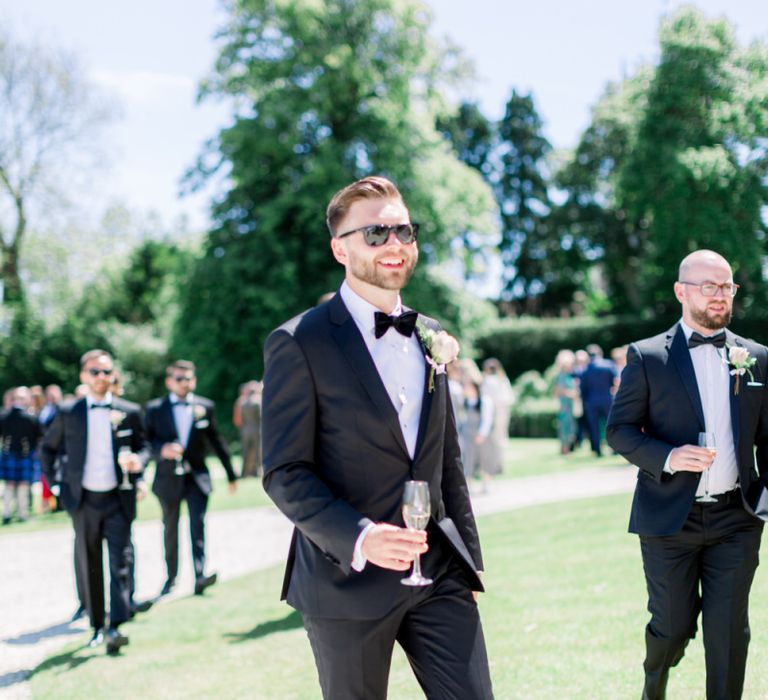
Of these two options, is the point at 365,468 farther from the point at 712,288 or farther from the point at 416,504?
the point at 712,288

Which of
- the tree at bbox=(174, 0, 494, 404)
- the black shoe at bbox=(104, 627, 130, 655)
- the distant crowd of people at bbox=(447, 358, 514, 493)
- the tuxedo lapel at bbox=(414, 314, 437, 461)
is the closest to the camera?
the tuxedo lapel at bbox=(414, 314, 437, 461)

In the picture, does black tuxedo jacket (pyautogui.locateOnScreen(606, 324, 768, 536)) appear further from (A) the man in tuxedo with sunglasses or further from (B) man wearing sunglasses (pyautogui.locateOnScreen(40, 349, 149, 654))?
(B) man wearing sunglasses (pyautogui.locateOnScreen(40, 349, 149, 654))

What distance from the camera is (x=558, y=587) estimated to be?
8812mm

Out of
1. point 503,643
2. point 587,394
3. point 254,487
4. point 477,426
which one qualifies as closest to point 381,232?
point 503,643

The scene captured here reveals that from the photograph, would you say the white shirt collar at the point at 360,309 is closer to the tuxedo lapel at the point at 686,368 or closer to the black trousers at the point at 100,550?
the tuxedo lapel at the point at 686,368

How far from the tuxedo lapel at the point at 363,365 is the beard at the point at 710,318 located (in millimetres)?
2261

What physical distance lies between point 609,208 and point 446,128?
13.0m

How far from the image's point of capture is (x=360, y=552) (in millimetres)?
3135

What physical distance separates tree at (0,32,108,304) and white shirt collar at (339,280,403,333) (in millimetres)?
40977

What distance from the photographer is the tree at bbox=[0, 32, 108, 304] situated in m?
40.1


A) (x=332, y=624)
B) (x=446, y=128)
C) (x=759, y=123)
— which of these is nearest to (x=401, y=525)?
(x=332, y=624)

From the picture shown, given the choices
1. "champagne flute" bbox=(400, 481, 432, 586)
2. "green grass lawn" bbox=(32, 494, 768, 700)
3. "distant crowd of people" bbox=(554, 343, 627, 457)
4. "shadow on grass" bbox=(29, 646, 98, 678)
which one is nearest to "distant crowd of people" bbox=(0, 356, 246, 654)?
"shadow on grass" bbox=(29, 646, 98, 678)

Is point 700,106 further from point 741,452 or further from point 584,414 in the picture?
point 741,452

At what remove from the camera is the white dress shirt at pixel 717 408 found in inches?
189
